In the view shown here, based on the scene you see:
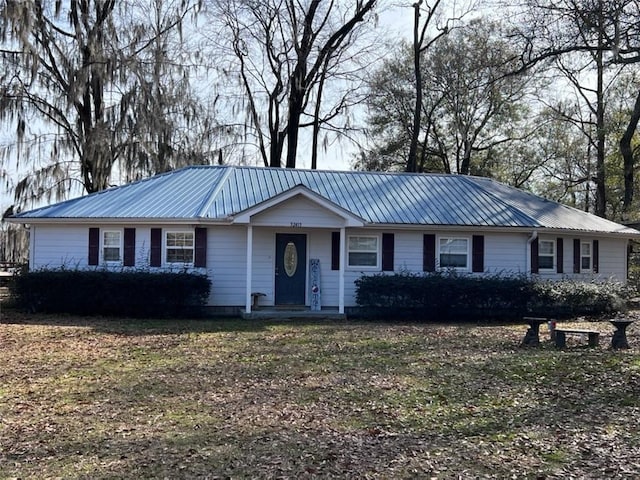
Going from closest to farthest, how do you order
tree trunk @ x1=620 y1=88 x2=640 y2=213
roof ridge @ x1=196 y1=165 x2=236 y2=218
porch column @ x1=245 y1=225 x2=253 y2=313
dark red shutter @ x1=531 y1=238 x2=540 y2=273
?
porch column @ x1=245 y1=225 x2=253 y2=313 → roof ridge @ x1=196 y1=165 x2=236 y2=218 → dark red shutter @ x1=531 y1=238 x2=540 y2=273 → tree trunk @ x1=620 y1=88 x2=640 y2=213

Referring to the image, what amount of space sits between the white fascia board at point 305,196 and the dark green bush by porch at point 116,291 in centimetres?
200

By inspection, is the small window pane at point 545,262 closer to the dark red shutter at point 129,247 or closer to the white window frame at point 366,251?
the white window frame at point 366,251

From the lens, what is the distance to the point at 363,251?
1753 centimetres

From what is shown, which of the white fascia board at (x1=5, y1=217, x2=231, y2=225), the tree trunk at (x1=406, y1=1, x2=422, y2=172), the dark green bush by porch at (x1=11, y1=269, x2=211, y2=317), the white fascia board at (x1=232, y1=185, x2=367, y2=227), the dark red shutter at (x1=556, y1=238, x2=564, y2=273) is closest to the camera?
the dark green bush by porch at (x1=11, y1=269, x2=211, y2=317)

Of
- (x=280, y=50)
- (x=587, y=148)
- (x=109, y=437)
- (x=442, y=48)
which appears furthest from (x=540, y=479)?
(x=587, y=148)

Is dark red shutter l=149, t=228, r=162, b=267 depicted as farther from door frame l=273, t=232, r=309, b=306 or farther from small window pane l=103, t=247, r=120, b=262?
door frame l=273, t=232, r=309, b=306

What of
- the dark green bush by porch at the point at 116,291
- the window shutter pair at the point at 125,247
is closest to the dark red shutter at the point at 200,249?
the dark green bush by porch at the point at 116,291

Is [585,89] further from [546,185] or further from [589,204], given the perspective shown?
[589,204]

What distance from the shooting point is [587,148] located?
3759cm

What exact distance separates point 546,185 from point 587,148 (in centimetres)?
364

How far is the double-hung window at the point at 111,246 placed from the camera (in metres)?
17.1

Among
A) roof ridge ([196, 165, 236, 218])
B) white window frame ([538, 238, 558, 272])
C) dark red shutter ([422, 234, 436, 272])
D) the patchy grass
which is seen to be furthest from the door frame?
white window frame ([538, 238, 558, 272])

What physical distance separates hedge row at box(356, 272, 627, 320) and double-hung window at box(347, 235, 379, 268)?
941mm

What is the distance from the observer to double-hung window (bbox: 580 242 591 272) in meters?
19.9
